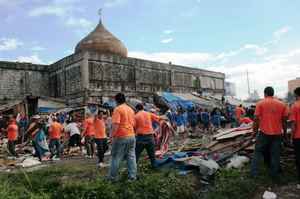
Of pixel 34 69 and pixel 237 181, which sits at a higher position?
pixel 34 69

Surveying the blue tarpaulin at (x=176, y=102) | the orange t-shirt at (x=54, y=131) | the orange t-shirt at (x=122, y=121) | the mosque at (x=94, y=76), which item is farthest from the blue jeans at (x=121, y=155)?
the blue tarpaulin at (x=176, y=102)

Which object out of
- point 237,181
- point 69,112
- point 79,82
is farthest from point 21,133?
point 237,181

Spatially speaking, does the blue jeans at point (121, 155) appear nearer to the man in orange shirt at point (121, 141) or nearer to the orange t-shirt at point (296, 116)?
the man in orange shirt at point (121, 141)

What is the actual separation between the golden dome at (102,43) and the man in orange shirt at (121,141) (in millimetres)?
22067

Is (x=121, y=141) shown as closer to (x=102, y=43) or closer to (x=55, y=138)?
(x=55, y=138)

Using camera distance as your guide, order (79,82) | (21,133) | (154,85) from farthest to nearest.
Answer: (154,85) → (79,82) → (21,133)

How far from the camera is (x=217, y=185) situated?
672 centimetres

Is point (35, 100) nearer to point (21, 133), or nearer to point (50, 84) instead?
point (21, 133)

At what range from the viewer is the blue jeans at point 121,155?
6.70 meters

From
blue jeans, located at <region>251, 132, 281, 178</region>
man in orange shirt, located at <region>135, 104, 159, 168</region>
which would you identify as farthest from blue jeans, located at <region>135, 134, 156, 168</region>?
blue jeans, located at <region>251, 132, 281, 178</region>

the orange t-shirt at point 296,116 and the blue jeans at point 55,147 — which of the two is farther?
the blue jeans at point 55,147

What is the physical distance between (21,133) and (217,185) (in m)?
14.2

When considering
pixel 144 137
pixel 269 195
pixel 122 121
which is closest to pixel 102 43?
pixel 144 137

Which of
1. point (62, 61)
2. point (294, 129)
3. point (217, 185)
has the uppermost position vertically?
point (62, 61)
